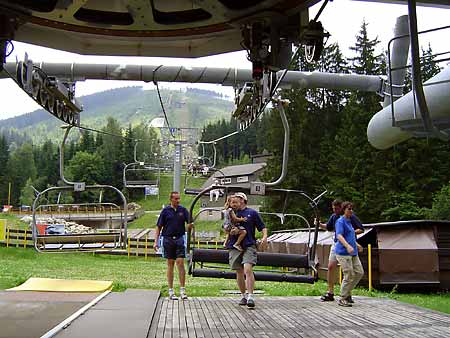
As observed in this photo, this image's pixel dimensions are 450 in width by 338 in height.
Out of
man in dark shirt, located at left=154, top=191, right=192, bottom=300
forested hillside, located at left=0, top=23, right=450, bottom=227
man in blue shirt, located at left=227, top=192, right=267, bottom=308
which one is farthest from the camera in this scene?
forested hillside, located at left=0, top=23, right=450, bottom=227

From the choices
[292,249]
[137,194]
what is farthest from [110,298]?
[137,194]

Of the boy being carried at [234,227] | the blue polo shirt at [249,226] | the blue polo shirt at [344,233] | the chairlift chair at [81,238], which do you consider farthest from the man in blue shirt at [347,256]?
the chairlift chair at [81,238]

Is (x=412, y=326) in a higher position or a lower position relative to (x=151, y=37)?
lower

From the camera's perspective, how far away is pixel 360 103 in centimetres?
4031

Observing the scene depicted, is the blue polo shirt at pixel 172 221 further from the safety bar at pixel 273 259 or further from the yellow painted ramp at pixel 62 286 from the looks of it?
the yellow painted ramp at pixel 62 286

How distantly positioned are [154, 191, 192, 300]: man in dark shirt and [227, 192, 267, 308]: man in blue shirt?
3.18ft

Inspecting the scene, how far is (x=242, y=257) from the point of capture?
7738 mm

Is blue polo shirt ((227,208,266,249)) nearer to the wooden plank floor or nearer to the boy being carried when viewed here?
the boy being carried

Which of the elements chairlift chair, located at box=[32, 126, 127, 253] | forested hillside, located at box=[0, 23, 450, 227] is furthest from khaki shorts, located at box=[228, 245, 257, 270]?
forested hillside, located at box=[0, 23, 450, 227]

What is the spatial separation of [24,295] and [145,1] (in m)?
5.47

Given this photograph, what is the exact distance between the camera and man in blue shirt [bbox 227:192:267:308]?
25.1 ft

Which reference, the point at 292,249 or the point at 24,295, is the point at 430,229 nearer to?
the point at 292,249

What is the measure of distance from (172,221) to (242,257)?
1.36 metres

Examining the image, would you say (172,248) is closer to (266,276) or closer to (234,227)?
(234,227)
